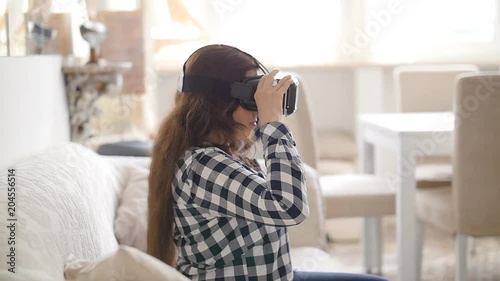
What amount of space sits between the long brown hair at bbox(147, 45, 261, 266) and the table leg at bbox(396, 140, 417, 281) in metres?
1.38

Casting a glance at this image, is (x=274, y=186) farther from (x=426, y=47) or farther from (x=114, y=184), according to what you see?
(x=426, y=47)

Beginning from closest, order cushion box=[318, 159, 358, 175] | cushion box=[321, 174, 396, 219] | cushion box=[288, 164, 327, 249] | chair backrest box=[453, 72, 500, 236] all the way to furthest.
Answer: cushion box=[288, 164, 327, 249]
chair backrest box=[453, 72, 500, 236]
cushion box=[321, 174, 396, 219]
cushion box=[318, 159, 358, 175]

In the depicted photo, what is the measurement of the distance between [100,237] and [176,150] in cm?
29

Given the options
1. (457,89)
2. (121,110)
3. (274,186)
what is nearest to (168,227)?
(274,186)

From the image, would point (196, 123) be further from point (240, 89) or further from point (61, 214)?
point (61, 214)

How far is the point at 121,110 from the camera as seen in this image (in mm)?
3555

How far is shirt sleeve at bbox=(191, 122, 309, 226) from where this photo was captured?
4.51 ft

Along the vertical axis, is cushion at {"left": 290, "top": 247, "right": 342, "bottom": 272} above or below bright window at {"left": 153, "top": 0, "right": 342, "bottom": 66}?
below

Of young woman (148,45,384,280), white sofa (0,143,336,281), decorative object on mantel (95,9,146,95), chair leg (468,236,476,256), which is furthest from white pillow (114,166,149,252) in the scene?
chair leg (468,236,476,256)

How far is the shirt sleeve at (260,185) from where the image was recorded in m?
1.38

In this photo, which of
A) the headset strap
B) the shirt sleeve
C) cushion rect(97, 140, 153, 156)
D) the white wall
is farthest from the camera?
cushion rect(97, 140, 153, 156)

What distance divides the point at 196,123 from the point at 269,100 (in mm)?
157

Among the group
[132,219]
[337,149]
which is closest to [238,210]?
[132,219]

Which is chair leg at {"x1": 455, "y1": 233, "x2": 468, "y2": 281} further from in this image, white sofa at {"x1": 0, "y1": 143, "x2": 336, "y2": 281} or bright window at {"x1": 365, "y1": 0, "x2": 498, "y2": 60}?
bright window at {"x1": 365, "y1": 0, "x2": 498, "y2": 60}
